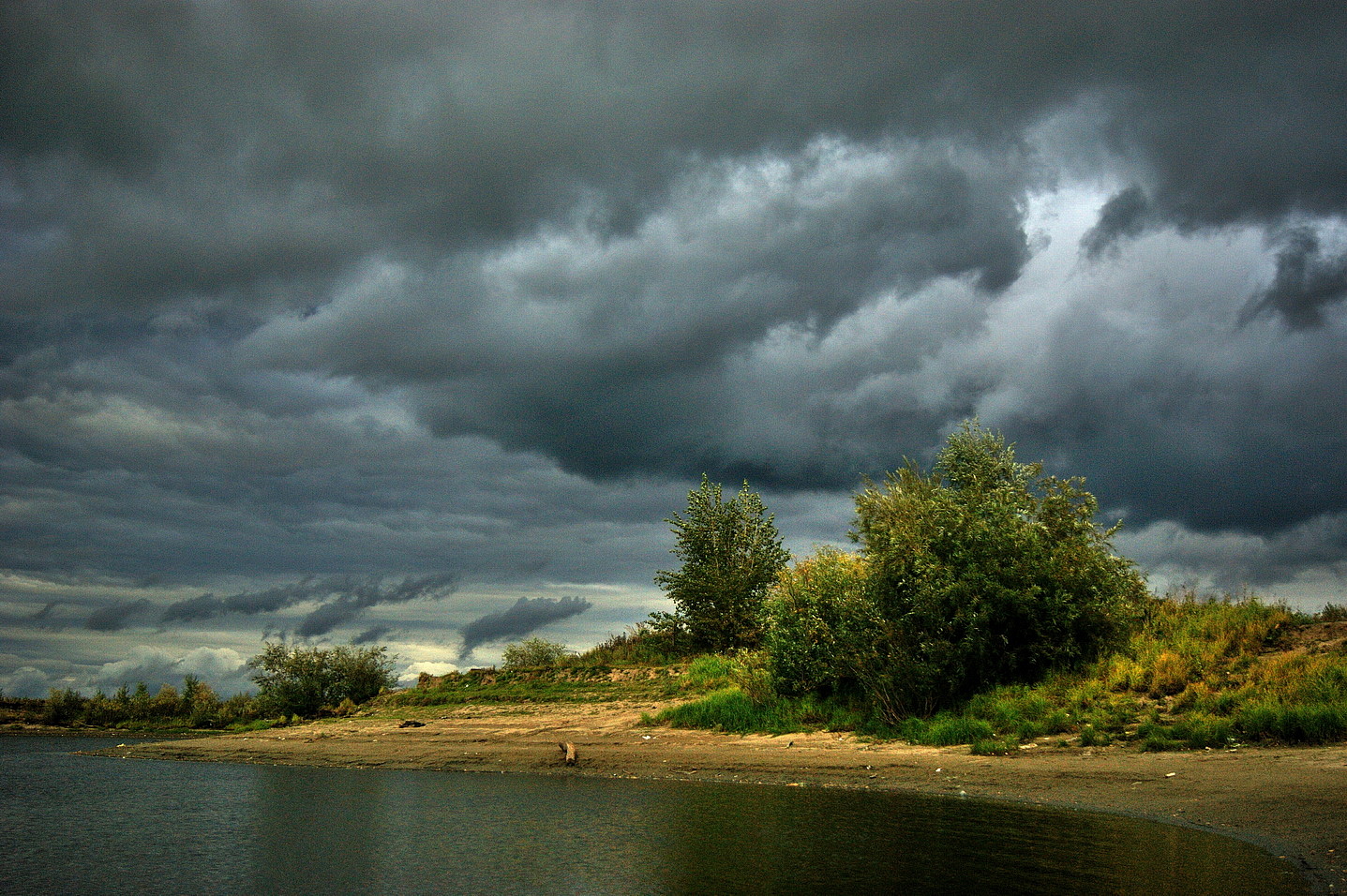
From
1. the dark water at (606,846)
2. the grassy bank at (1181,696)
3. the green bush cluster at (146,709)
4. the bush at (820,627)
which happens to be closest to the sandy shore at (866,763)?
the grassy bank at (1181,696)

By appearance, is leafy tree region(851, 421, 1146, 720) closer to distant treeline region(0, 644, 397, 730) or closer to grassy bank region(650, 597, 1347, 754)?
grassy bank region(650, 597, 1347, 754)

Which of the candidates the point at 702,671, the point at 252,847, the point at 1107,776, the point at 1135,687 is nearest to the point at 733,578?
the point at 702,671

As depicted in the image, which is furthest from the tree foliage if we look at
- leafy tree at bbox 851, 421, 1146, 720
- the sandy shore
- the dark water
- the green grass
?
the green grass

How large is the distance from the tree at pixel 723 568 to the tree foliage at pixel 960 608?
14921mm

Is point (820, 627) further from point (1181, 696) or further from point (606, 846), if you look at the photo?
point (606, 846)

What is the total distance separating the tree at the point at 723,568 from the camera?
40312mm

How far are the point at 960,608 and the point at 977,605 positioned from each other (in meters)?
0.49

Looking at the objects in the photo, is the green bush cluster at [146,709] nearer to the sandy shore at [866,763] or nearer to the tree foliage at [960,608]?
the sandy shore at [866,763]

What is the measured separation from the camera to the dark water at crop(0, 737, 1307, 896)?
368 inches

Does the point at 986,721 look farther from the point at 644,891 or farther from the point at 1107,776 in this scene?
the point at 644,891

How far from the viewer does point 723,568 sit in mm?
42625

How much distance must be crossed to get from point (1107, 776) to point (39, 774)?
3079 cm

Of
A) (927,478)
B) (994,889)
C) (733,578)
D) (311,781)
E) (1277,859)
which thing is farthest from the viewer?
(733,578)

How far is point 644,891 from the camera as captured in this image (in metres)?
8.98
